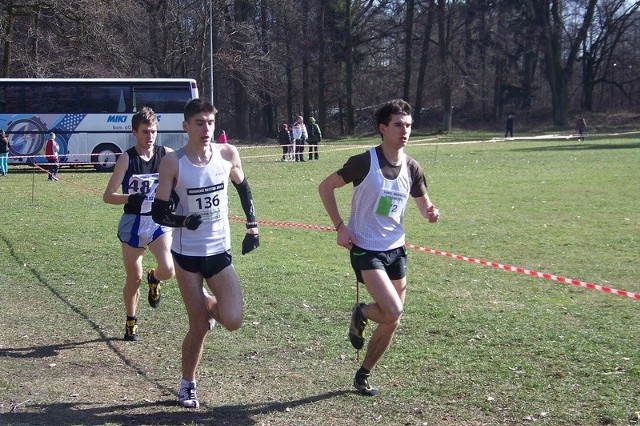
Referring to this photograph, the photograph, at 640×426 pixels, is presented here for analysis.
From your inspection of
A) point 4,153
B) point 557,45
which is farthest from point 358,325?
point 557,45

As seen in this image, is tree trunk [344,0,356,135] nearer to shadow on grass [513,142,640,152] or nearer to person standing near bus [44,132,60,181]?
shadow on grass [513,142,640,152]

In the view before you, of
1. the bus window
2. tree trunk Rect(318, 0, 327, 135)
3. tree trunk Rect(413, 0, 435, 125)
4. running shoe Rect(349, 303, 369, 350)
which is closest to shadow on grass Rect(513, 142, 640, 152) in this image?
the bus window

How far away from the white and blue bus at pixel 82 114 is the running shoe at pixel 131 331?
26.0 m

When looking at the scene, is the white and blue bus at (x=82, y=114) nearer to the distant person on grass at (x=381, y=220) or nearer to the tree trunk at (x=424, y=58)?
the distant person on grass at (x=381, y=220)

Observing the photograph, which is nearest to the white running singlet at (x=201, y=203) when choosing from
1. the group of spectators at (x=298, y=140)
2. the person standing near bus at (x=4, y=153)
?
the person standing near bus at (x=4, y=153)

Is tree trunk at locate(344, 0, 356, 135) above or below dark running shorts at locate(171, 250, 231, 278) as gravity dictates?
above

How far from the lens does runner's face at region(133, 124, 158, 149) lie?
288 inches

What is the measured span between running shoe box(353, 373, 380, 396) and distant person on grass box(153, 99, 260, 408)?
941mm

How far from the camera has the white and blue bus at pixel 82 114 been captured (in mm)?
33344

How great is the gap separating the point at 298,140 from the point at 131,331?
30.4 metres

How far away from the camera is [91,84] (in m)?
34.3

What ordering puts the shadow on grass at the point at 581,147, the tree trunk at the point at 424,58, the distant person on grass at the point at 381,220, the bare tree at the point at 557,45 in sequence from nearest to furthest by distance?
the distant person on grass at the point at 381,220 < the shadow on grass at the point at 581,147 < the tree trunk at the point at 424,58 < the bare tree at the point at 557,45

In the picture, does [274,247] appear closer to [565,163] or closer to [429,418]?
[429,418]

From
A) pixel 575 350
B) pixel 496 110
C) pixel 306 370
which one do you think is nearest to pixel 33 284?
pixel 306 370
